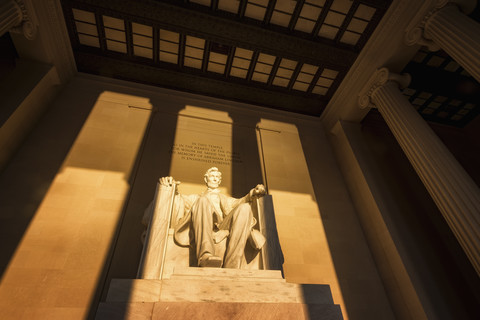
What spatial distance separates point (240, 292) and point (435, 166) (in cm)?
480

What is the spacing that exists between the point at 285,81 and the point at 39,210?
773 cm

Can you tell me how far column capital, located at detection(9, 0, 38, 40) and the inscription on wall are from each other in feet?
13.3

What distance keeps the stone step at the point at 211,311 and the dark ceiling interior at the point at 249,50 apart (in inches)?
280

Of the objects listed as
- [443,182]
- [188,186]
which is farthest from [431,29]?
[188,186]

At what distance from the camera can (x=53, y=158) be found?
6230 millimetres

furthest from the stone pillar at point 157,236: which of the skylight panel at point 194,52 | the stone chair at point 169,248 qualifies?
the skylight panel at point 194,52

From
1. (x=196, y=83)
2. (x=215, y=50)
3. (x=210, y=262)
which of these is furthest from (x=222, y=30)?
(x=210, y=262)

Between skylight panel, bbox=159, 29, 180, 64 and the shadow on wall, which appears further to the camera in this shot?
skylight panel, bbox=159, 29, 180, 64

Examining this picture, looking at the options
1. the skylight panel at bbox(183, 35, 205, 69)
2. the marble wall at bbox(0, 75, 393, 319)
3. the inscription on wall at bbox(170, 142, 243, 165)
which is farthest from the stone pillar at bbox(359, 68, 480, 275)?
the skylight panel at bbox(183, 35, 205, 69)

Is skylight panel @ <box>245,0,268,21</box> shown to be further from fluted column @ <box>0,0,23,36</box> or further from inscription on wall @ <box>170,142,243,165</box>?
fluted column @ <box>0,0,23,36</box>

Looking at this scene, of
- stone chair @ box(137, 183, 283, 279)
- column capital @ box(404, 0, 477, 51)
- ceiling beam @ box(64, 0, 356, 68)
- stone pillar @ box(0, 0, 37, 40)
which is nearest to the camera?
stone chair @ box(137, 183, 283, 279)

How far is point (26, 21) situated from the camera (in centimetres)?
584

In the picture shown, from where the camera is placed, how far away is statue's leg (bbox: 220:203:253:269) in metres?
3.62

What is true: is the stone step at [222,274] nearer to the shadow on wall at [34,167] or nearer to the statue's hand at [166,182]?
the statue's hand at [166,182]
